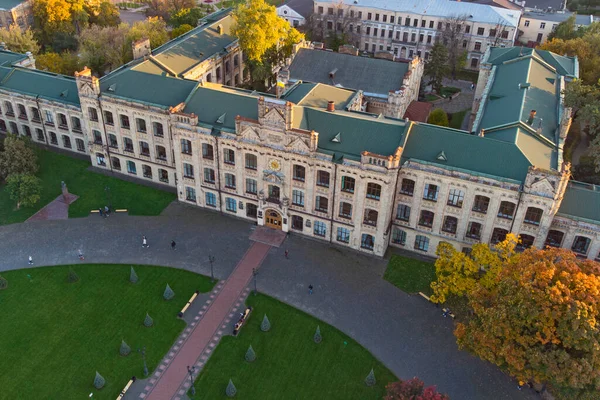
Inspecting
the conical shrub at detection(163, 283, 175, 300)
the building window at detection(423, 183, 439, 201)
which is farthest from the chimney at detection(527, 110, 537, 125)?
the conical shrub at detection(163, 283, 175, 300)

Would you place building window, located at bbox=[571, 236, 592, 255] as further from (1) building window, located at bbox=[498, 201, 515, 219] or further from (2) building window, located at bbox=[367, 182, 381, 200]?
(2) building window, located at bbox=[367, 182, 381, 200]

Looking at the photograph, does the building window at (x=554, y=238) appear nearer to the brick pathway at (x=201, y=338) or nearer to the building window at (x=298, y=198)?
the building window at (x=298, y=198)

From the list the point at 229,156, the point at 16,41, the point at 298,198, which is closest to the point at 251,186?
the point at 229,156

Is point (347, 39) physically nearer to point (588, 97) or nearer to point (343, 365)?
point (588, 97)

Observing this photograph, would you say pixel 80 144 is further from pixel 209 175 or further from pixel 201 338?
pixel 201 338

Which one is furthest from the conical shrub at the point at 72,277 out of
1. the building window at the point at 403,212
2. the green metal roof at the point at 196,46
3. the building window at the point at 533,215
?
the building window at the point at 533,215

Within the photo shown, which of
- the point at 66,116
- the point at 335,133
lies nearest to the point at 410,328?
the point at 335,133
